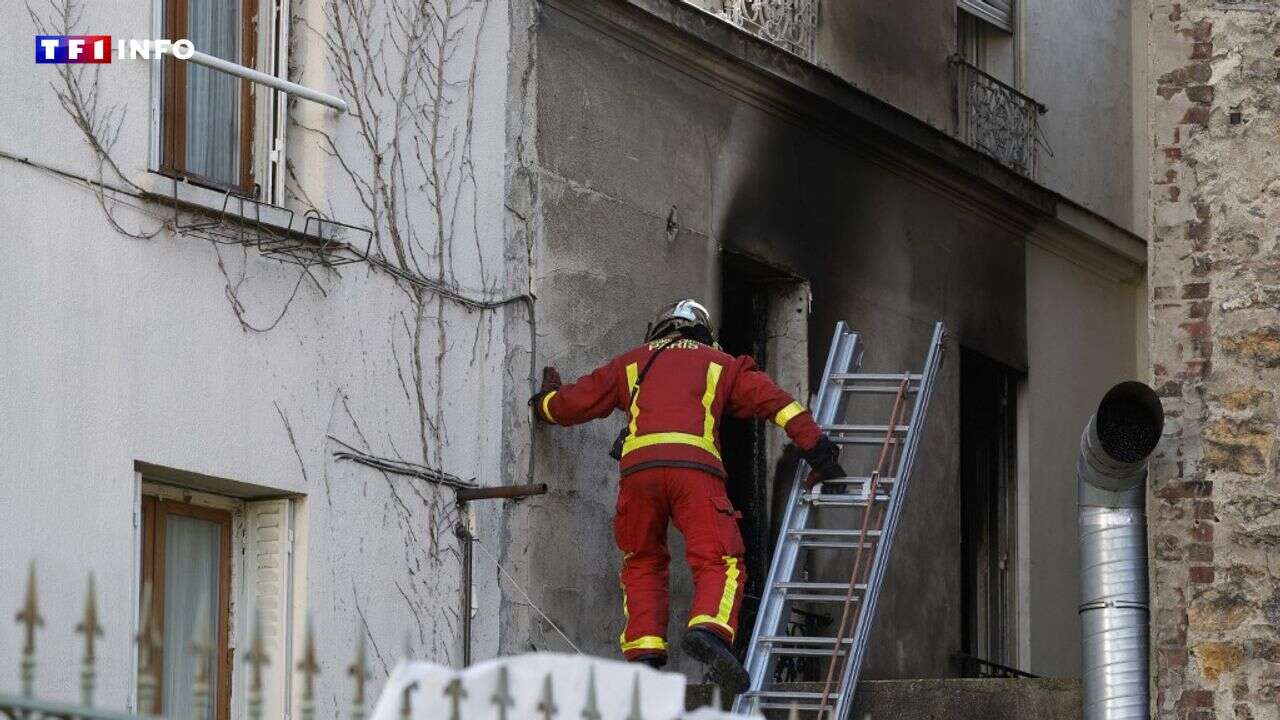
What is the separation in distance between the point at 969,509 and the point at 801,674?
311 cm

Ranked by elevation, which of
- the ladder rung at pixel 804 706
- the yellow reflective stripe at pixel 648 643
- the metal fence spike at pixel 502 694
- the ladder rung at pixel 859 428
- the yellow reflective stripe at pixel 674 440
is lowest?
the ladder rung at pixel 804 706

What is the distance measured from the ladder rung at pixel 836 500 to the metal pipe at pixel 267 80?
2.98 m

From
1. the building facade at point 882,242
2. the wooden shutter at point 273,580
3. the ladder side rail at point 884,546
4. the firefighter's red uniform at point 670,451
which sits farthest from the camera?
the building facade at point 882,242

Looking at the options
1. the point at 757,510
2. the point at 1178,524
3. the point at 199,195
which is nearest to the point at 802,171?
the point at 757,510

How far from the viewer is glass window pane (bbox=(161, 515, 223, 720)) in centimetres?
973

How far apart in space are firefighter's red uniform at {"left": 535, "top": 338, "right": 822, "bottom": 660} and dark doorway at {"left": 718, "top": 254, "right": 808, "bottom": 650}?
2.24 meters

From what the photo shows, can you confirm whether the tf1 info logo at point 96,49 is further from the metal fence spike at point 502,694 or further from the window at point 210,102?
the metal fence spike at point 502,694

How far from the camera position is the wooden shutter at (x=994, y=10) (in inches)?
645

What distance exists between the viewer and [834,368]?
40.3 ft

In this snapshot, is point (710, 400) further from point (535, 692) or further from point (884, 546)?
point (535, 692)

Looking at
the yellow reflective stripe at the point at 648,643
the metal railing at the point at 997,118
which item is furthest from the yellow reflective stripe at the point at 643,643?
the metal railing at the point at 997,118

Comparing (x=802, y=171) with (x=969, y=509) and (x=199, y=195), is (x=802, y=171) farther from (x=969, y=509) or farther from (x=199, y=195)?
(x=199, y=195)

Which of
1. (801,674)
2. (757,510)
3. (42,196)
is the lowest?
(801,674)

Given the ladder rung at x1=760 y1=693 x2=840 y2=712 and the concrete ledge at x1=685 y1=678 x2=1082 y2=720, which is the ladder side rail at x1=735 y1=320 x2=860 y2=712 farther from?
the concrete ledge at x1=685 y1=678 x2=1082 y2=720
